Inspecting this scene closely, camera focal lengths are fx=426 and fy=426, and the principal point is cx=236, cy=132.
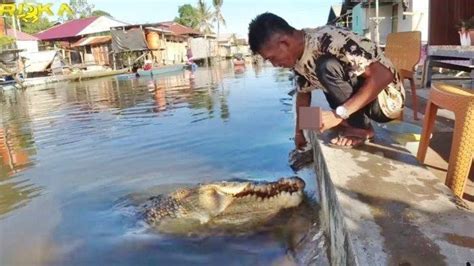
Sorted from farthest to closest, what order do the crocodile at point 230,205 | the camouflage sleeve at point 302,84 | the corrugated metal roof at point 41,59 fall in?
the corrugated metal roof at point 41,59 → the crocodile at point 230,205 → the camouflage sleeve at point 302,84

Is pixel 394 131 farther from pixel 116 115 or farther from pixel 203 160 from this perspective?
pixel 116 115

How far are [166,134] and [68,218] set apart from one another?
3474 mm

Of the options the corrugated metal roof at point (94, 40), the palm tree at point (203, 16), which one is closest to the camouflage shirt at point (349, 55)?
the corrugated metal roof at point (94, 40)

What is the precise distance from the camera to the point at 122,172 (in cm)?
512

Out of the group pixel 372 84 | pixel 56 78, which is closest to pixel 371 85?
pixel 372 84

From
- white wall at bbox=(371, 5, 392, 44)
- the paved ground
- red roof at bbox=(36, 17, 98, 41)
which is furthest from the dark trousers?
red roof at bbox=(36, 17, 98, 41)

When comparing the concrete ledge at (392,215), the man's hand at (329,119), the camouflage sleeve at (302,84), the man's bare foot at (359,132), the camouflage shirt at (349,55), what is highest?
the camouflage shirt at (349,55)

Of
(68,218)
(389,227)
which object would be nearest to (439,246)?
(389,227)

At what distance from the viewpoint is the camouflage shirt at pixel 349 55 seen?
2463 millimetres

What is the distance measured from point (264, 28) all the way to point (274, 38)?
82mm

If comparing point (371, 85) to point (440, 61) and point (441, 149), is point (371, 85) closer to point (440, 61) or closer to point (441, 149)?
point (441, 149)

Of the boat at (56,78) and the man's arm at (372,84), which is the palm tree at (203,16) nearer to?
the boat at (56,78)

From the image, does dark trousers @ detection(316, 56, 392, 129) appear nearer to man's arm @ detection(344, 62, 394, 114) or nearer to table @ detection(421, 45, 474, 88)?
man's arm @ detection(344, 62, 394, 114)

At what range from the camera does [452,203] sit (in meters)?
1.90
